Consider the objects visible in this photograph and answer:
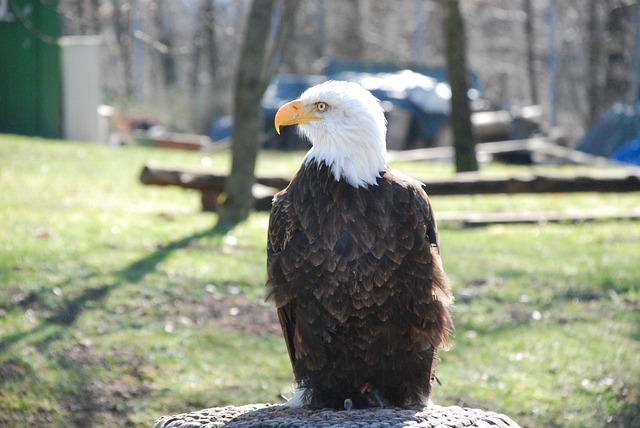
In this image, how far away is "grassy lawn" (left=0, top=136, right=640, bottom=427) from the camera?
17.5 feet

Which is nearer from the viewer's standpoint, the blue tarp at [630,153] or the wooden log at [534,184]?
the wooden log at [534,184]

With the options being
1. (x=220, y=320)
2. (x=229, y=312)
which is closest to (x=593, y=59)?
(x=229, y=312)

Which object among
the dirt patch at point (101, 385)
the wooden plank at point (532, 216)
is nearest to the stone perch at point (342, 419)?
the dirt patch at point (101, 385)

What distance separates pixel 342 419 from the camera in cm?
332

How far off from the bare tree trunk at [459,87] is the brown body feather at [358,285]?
913cm

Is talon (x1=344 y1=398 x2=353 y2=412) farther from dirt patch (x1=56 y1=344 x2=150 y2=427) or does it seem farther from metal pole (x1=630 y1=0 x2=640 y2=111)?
metal pole (x1=630 y1=0 x2=640 y2=111)

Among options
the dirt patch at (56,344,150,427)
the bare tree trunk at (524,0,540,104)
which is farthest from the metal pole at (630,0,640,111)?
the dirt patch at (56,344,150,427)

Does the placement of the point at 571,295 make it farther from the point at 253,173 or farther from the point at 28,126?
the point at 28,126

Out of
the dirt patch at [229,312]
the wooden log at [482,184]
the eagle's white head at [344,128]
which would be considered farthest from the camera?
the wooden log at [482,184]

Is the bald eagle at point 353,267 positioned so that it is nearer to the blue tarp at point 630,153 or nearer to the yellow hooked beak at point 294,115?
the yellow hooked beak at point 294,115

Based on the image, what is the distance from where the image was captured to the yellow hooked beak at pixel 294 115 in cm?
385

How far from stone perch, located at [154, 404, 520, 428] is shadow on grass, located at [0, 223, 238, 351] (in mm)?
2598

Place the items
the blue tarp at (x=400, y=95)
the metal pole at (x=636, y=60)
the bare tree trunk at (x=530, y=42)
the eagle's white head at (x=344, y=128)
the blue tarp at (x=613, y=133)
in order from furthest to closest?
the bare tree trunk at (x=530, y=42), the blue tarp at (x=400, y=95), the blue tarp at (x=613, y=133), the metal pole at (x=636, y=60), the eagle's white head at (x=344, y=128)

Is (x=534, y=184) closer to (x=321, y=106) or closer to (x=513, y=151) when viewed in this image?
(x=321, y=106)
